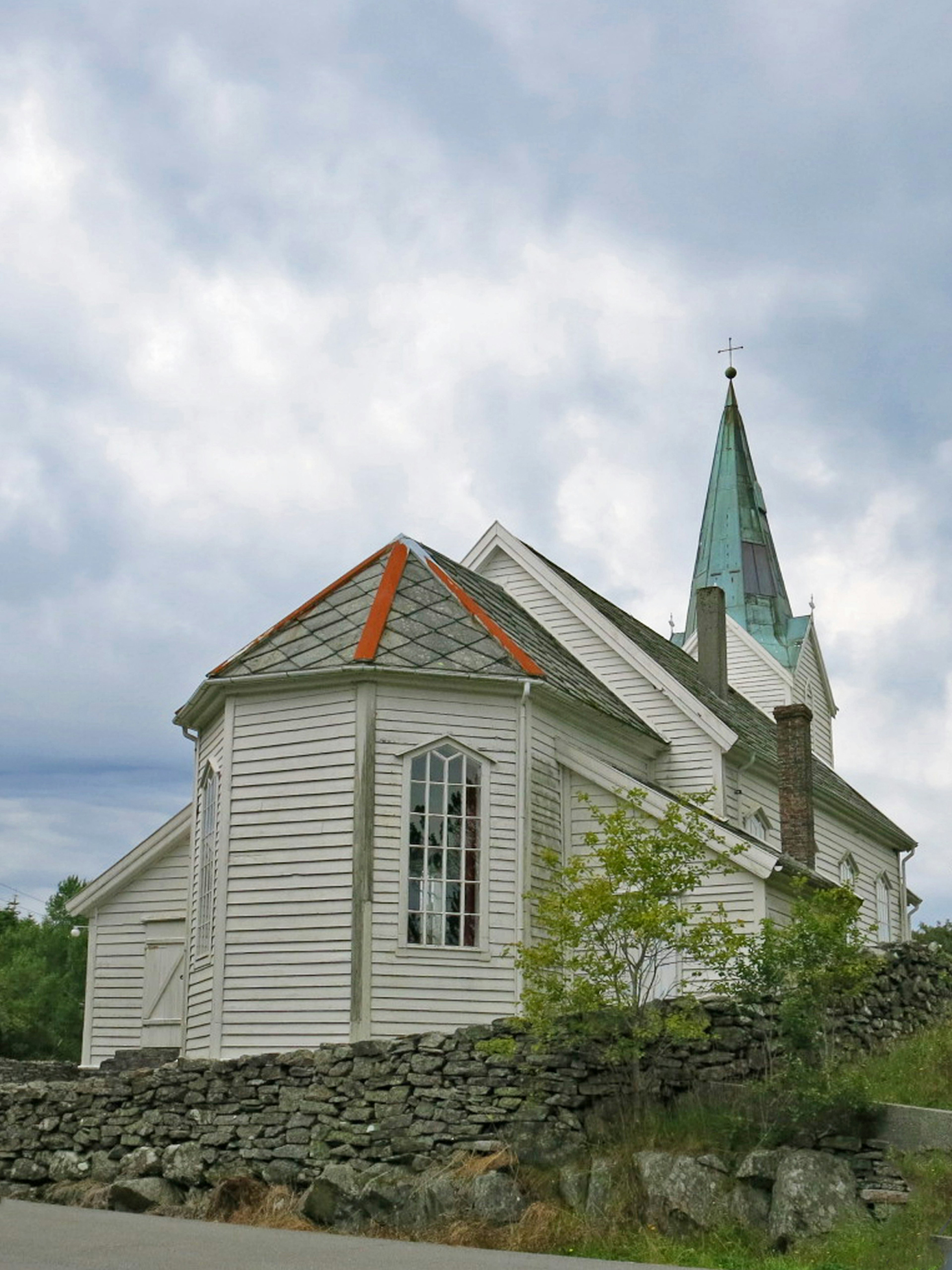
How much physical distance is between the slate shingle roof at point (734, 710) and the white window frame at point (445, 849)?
639cm

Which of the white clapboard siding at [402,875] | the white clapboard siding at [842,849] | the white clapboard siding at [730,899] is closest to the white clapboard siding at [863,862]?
the white clapboard siding at [842,849]

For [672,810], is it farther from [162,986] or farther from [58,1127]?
[162,986]

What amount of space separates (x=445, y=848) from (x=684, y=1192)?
6.40m

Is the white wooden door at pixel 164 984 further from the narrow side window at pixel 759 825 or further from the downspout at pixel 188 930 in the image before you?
the narrow side window at pixel 759 825

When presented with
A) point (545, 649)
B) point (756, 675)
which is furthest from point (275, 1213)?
point (756, 675)

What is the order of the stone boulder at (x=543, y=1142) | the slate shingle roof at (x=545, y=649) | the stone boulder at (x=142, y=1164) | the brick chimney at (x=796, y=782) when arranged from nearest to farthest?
the stone boulder at (x=543, y=1142) → the stone boulder at (x=142, y=1164) → the slate shingle roof at (x=545, y=649) → the brick chimney at (x=796, y=782)

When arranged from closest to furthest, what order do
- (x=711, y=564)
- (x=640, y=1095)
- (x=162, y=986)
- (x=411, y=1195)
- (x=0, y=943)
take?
(x=411, y=1195) → (x=640, y=1095) → (x=162, y=986) → (x=711, y=564) → (x=0, y=943)

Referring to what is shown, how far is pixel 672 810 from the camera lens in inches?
693

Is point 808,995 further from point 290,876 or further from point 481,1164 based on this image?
A: point 290,876

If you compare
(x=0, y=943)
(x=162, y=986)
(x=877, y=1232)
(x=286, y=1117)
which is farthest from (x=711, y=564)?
(x=0, y=943)

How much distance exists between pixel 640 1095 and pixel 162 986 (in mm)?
10831

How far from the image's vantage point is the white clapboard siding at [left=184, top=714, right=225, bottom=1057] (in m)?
19.4

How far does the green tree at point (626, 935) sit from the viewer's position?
1630cm

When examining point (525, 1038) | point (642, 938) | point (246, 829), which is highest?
point (246, 829)
